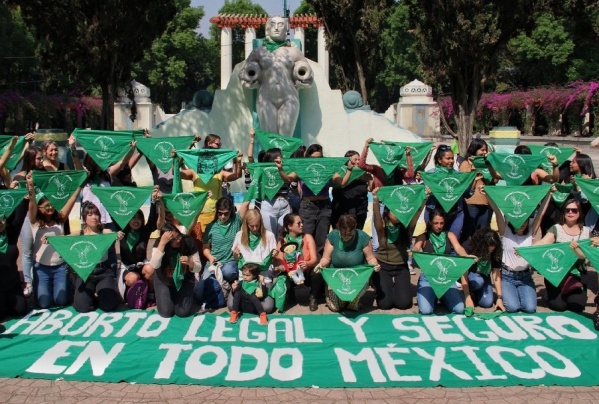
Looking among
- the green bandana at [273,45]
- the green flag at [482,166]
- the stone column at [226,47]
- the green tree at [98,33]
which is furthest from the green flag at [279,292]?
the stone column at [226,47]

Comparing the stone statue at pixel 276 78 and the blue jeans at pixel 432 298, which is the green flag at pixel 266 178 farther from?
the stone statue at pixel 276 78

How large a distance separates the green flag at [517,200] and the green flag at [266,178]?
2471mm

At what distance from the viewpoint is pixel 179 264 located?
6.55 metres

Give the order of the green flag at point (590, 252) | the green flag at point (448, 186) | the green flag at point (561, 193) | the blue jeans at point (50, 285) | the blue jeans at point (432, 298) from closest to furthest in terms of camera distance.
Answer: the green flag at point (590, 252) < the blue jeans at point (432, 298) < the blue jeans at point (50, 285) < the green flag at point (448, 186) < the green flag at point (561, 193)

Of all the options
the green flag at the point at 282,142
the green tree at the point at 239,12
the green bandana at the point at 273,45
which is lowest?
the green flag at the point at 282,142

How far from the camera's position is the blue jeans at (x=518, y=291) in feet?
21.9

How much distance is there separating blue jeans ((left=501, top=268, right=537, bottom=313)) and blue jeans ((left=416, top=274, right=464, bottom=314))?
1.54 ft

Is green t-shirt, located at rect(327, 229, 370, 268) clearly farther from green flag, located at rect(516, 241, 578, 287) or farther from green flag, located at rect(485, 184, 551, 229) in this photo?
green flag, located at rect(516, 241, 578, 287)

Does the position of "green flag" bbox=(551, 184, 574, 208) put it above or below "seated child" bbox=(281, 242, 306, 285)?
above

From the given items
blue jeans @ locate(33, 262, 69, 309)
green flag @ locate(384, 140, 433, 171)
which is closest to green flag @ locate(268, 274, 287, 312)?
blue jeans @ locate(33, 262, 69, 309)

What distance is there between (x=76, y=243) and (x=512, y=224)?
4532 millimetres

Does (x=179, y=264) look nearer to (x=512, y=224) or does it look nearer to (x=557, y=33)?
(x=512, y=224)

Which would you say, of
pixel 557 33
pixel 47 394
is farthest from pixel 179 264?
pixel 557 33

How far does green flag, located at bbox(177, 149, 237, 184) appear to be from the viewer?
7758 millimetres
